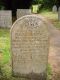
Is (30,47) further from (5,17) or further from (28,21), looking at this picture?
(5,17)

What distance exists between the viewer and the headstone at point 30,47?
6.37m

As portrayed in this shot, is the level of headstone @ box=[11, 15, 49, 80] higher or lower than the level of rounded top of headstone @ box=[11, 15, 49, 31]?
lower

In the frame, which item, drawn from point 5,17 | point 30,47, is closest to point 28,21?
point 30,47

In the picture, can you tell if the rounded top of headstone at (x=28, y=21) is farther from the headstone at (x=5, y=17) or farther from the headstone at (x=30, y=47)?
the headstone at (x=5, y=17)

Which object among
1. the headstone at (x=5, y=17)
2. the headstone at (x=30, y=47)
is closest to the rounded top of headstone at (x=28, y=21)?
the headstone at (x=30, y=47)

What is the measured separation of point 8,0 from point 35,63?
1308cm

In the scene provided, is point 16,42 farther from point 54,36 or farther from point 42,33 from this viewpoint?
point 54,36

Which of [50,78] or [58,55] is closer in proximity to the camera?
[50,78]

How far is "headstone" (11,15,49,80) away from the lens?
637 cm

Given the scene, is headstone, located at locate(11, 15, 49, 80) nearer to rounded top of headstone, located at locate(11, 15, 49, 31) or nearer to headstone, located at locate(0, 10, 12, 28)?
rounded top of headstone, located at locate(11, 15, 49, 31)

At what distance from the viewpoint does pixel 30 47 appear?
254 inches

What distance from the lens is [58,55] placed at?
900 centimetres

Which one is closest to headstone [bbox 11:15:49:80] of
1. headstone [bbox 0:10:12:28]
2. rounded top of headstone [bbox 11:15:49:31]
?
rounded top of headstone [bbox 11:15:49:31]

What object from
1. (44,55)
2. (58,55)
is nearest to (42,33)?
(44,55)
